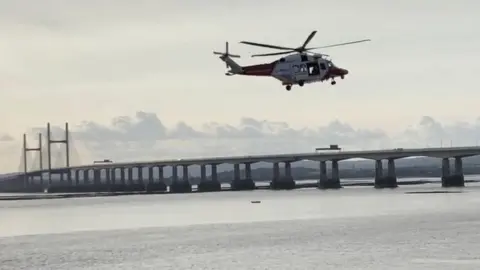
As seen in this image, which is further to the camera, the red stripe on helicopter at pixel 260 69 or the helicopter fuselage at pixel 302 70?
the red stripe on helicopter at pixel 260 69

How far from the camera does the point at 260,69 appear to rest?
87688mm

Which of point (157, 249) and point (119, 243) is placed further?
point (119, 243)

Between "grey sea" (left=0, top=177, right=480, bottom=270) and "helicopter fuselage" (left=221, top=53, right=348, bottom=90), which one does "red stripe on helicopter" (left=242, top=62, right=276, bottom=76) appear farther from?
"grey sea" (left=0, top=177, right=480, bottom=270)

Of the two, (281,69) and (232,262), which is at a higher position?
(281,69)

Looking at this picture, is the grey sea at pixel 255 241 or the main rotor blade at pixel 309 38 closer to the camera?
the grey sea at pixel 255 241

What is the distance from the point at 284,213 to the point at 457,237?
50761 millimetres

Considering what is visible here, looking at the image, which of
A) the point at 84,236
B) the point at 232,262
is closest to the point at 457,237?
the point at 232,262

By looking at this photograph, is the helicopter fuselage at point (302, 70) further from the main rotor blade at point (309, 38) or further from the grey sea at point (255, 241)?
the grey sea at point (255, 241)

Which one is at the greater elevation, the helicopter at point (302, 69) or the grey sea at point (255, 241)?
the helicopter at point (302, 69)

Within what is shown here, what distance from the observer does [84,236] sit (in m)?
93.8

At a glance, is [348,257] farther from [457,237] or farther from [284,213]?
[284,213]

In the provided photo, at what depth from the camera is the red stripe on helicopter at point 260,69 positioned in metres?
86.6

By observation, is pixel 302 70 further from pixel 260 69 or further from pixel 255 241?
pixel 255 241

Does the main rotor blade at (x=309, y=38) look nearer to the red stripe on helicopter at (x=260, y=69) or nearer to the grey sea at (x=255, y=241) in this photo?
the red stripe on helicopter at (x=260, y=69)
